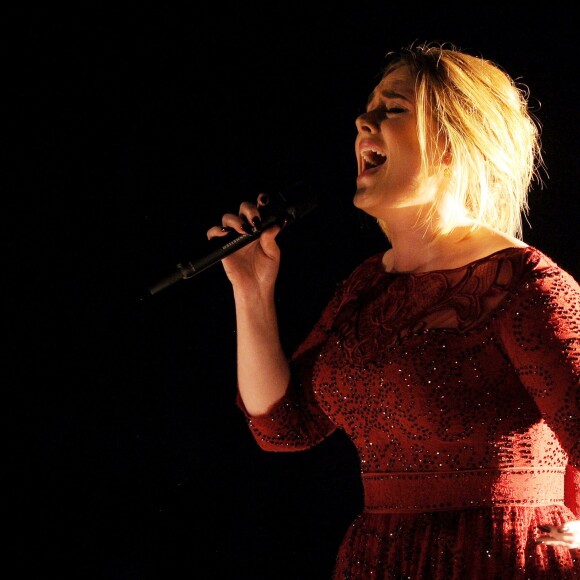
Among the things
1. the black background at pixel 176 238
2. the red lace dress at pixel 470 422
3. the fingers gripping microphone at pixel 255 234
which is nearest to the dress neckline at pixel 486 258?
the red lace dress at pixel 470 422

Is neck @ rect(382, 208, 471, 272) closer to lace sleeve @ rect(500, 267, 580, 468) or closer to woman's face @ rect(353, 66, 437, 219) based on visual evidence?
woman's face @ rect(353, 66, 437, 219)

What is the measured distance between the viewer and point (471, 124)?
4.10 feet

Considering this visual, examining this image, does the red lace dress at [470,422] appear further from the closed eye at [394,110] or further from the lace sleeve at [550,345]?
the closed eye at [394,110]

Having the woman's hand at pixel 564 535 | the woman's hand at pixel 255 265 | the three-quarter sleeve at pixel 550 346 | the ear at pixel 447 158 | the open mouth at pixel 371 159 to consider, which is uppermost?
the open mouth at pixel 371 159

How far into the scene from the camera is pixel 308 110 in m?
1.86

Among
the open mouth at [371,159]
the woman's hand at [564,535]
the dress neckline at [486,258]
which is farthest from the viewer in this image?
the open mouth at [371,159]

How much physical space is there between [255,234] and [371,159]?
0.28 meters

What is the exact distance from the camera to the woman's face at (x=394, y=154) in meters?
1.28

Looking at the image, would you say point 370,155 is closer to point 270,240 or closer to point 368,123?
point 368,123

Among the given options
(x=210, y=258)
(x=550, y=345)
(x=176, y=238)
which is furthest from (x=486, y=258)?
(x=176, y=238)

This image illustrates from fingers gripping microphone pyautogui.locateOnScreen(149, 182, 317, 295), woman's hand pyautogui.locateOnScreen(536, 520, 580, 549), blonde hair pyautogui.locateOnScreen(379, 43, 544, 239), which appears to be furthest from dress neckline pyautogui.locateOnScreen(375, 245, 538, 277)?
woman's hand pyautogui.locateOnScreen(536, 520, 580, 549)

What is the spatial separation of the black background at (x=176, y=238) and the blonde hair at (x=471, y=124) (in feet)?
1.32

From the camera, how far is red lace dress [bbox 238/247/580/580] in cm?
104

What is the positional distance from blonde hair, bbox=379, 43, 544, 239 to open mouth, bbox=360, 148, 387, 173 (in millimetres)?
115
